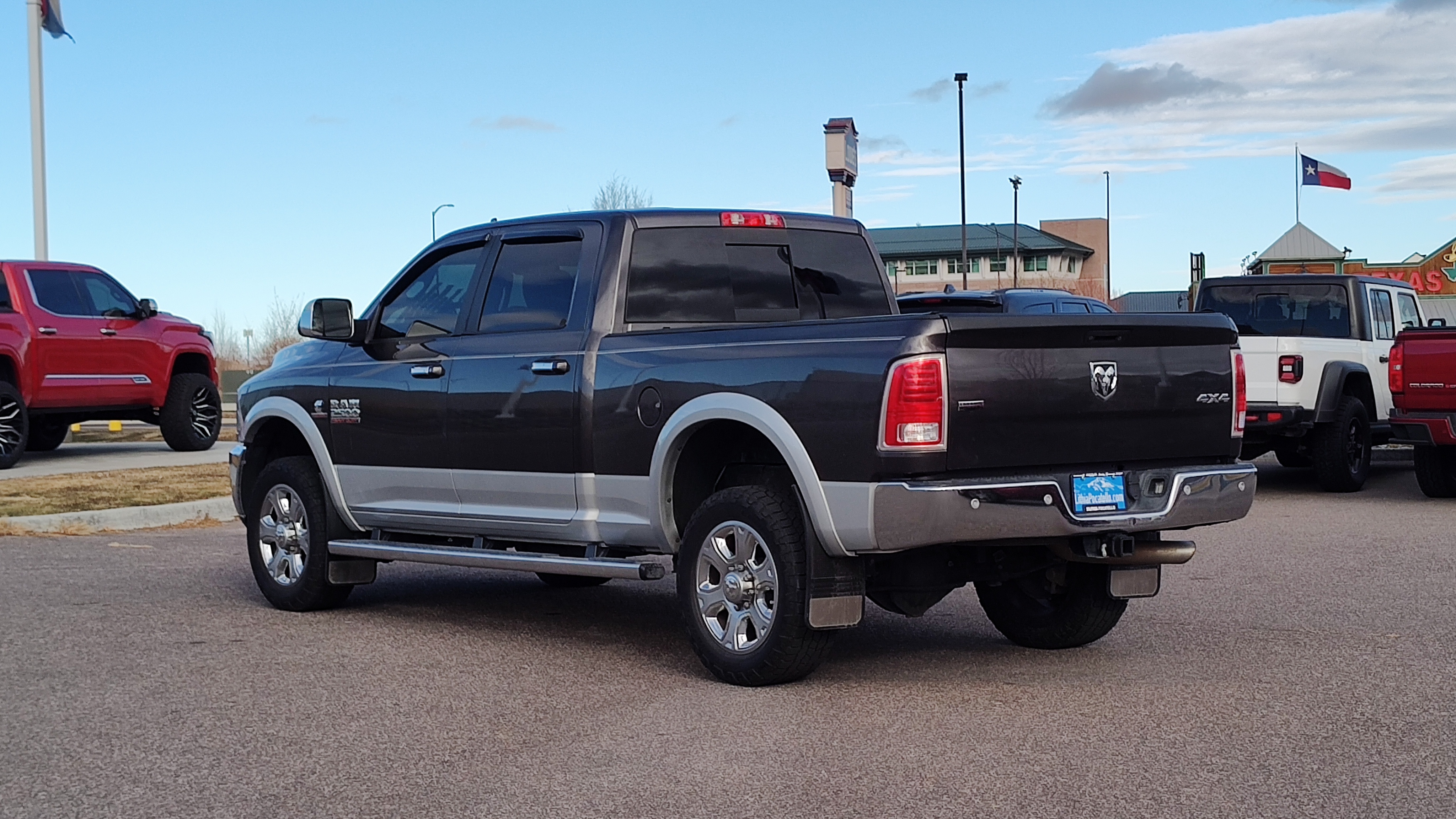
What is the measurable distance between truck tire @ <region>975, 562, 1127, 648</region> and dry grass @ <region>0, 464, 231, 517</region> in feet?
28.5

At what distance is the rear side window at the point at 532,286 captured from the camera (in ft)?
25.5

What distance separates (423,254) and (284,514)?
169 cm

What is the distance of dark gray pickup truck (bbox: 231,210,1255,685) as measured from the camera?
6.14 metres

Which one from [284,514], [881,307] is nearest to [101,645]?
[284,514]

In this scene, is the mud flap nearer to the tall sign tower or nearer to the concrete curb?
the concrete curb

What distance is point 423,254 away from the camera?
873cm

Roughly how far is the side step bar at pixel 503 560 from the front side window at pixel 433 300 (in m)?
1.12

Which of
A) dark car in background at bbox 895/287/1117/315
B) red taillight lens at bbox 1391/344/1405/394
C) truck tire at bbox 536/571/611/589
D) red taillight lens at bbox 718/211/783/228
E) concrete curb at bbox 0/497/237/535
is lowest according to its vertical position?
truck tire at bbox 536/571/611/589

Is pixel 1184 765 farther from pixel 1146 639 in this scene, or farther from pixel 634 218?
pixel 634 218

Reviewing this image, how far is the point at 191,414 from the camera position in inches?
791

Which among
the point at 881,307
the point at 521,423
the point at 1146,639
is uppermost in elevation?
the point at 881,307

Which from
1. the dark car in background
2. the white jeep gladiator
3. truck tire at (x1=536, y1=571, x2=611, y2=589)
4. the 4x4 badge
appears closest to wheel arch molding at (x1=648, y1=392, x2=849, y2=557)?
the 4x4 badge

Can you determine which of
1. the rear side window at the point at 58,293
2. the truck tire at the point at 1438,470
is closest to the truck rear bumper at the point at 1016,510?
the truck tire at the point at 1438,470

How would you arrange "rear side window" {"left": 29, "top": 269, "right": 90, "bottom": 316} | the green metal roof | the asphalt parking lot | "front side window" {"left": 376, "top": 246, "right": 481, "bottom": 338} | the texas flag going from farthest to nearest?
the green metal roof < the texas flag < "rear side window" {"left": 29, "top": 269, "right": 90, "bottom": 316} < "front side window" {"left": 376, "top": 246, "right": 481, "bottom": 338} < the asphalt parking lot
